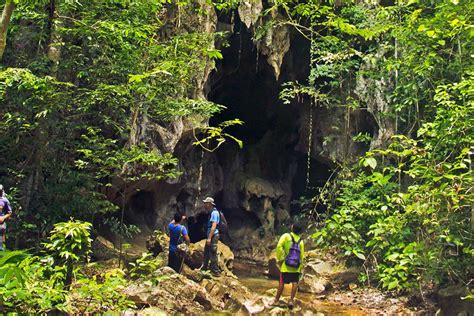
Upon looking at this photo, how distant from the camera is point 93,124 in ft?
26.6

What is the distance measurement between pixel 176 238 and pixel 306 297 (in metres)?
3.82

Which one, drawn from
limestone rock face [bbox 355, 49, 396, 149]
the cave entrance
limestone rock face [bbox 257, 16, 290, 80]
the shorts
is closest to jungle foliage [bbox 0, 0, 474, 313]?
the shorts

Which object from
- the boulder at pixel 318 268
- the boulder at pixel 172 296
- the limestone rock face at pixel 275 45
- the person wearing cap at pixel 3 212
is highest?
the limestone rock face at pixel 275 45

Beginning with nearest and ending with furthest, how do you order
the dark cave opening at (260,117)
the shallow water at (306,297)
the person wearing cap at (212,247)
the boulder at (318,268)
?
the shallow water at (306,297) → the person wearing cap at (212,247) → the boulder at (318,268) → the dark cave opening at (260,117)

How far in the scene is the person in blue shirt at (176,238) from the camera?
27.4 ft

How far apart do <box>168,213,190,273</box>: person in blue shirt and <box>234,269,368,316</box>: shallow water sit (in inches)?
87.8

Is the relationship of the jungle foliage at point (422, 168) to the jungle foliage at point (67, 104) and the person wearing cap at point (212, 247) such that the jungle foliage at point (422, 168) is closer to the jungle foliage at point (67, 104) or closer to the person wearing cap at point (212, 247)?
the person wearing cap at point (212, 247)

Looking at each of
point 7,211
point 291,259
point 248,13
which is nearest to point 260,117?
point 248,13

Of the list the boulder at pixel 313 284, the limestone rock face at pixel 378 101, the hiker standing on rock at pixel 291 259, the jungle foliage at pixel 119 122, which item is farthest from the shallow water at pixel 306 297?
the limestone rock face at pixel 378 101

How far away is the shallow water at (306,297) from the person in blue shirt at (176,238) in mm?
2231

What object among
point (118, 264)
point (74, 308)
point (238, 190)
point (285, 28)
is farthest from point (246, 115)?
point (74, 308)

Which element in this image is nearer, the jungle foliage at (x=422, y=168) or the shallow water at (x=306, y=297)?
the jungle foliage at (x=422, y=168)

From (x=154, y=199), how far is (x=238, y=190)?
16.7 ft

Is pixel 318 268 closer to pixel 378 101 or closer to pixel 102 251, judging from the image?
pixel 102 251
